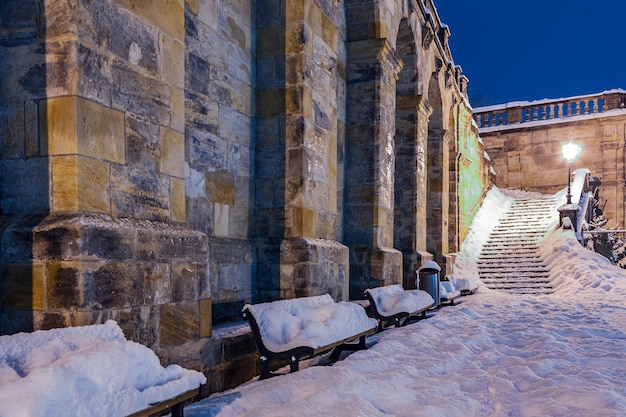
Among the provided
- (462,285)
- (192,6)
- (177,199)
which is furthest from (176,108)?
(462,285)

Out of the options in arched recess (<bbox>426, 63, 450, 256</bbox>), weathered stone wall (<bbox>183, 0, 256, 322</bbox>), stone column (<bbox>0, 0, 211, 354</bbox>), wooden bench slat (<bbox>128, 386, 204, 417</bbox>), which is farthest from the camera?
arched recess (<bbox>426, 63, 450, 256</bbox>)

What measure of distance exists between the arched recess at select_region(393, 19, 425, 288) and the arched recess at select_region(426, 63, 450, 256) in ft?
7.76

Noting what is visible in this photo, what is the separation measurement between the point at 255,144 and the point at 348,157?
2.49m

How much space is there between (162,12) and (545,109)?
74.5 feet

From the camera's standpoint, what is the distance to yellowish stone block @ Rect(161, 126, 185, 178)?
3.38 m

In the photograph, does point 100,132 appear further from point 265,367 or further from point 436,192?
point 436,192

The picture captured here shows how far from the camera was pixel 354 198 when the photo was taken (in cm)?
757

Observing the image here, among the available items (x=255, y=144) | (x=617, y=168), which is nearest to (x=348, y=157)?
(x=255, y=144)

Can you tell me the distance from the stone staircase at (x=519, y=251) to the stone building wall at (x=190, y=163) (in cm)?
620

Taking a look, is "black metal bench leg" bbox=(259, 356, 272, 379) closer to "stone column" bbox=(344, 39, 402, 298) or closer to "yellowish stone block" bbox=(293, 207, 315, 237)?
"yellowish stone block" bbox=(293, 207, 315, 237)

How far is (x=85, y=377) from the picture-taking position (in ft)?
6.70

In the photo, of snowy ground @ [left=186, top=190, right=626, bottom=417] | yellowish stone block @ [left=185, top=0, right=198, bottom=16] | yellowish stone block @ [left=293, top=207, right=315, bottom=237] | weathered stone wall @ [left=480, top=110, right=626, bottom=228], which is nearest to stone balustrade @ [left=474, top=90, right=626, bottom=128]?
weathered stone wall @ [left=480, top=110, right=626, bottom=228]

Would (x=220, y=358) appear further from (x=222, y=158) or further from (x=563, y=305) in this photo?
(x=563, y=305)

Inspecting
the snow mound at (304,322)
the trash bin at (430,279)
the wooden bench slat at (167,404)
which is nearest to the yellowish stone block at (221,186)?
the snow mound at (304,322)
